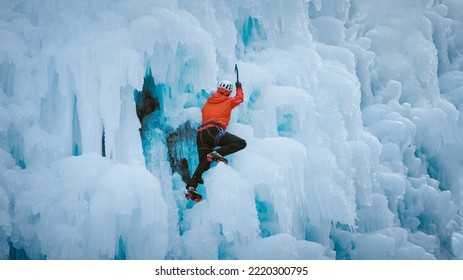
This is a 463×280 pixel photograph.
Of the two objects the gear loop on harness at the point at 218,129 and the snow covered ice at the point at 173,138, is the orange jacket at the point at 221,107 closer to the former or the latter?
the gear loop on harness at the point at 218,129

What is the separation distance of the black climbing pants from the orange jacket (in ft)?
0.26

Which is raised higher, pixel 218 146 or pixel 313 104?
pixel 313 104

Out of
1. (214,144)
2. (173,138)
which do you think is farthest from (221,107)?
(173,138)

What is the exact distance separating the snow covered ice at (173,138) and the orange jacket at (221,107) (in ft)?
0.45

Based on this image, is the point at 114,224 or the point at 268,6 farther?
the point at 268,6

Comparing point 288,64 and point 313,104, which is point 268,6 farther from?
point 313,104

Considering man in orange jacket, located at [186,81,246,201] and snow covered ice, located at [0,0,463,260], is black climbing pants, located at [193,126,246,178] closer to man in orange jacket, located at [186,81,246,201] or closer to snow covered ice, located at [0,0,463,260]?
man in orange jacket, located at [186,81,246,201]

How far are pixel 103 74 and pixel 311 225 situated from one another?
245cm

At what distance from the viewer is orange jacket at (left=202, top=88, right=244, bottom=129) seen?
4.28 metres

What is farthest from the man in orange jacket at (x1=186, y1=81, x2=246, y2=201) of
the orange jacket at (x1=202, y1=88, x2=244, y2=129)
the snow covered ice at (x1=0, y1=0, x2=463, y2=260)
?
the snow covered ice at (x1=0, y1=0, x2=463, y2=260)

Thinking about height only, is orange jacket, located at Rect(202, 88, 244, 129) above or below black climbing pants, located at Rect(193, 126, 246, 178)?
above

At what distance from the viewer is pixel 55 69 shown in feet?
14.0

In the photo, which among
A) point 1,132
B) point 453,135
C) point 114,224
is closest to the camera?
point 114,224
